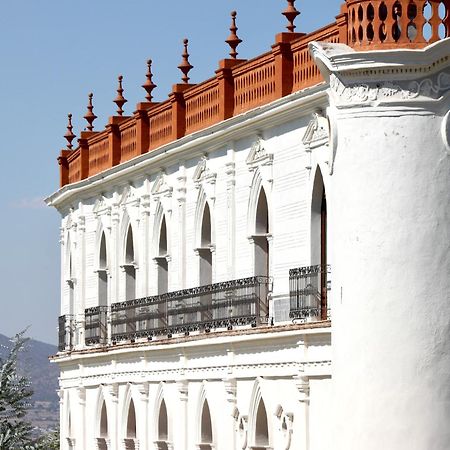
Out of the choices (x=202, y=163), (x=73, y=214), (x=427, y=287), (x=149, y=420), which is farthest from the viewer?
(x=73, y=214)

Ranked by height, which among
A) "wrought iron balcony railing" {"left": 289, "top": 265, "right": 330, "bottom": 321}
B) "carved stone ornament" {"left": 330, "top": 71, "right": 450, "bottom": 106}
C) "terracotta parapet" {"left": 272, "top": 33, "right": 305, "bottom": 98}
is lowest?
"wrought iron balcony railing" {"left": 289, "top": 265, "right": 330, "bottom": 321}

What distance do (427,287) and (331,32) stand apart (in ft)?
17.5

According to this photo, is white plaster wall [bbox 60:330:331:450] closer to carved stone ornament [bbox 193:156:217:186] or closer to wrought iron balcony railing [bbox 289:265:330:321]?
wrought iron balcony railing [bbox 289:265:330:321]

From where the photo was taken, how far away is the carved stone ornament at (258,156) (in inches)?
1303

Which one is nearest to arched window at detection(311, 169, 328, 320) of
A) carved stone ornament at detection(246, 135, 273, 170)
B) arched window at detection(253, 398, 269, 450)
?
carved stone ornament at detection(246, 135, 273, 170)

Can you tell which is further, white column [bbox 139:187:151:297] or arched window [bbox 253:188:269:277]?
white column [bbox 139:187:151:297]

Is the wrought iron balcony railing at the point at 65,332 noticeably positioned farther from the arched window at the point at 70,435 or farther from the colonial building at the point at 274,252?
the arched window at the point at 70,435

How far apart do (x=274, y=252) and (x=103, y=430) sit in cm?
1228

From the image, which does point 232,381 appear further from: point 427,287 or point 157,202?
point 427,287

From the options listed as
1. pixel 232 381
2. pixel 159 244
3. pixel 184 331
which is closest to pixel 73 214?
pixel 159 244

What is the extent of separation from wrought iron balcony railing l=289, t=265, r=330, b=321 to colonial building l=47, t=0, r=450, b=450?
0.11 ft

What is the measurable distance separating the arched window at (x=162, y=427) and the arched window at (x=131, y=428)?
2.10 meters

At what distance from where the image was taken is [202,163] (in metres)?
36.7

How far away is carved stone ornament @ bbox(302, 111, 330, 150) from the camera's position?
99.3 feet
